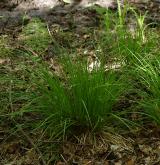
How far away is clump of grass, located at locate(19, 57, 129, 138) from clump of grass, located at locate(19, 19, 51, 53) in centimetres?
122

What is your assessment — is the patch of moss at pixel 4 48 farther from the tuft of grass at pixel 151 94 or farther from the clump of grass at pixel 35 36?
the tuft of grass at pixel 151 94

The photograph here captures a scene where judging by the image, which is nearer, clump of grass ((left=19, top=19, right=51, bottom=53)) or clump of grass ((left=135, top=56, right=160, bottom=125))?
clump of grass ((left=135, top=56, right=160, bottom=125))

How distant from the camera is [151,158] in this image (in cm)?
256

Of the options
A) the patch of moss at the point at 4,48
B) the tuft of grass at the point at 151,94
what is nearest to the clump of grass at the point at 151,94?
the tuft of grass at the point at 151,94

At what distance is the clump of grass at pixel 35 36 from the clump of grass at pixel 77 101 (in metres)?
1.22

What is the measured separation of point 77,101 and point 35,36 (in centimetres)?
166

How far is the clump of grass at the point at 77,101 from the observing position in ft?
8.30

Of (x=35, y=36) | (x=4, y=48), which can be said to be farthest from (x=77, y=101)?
(x=35, y=36)

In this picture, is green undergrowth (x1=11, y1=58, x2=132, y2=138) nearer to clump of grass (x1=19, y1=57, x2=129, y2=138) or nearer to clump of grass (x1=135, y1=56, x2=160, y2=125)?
clump of grass (x1=19, y1=57, x2=129, y2=138)

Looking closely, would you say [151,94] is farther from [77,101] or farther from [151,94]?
[77,101]

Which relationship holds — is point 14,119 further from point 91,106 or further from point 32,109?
point 91,106

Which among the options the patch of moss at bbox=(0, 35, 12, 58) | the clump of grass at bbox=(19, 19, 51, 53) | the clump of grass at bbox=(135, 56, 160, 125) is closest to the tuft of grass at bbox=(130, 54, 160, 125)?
the clump of grass at bbox=(135, 56, 160, 125)

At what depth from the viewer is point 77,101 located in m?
2.54

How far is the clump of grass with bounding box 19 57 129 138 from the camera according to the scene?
8.30ft
